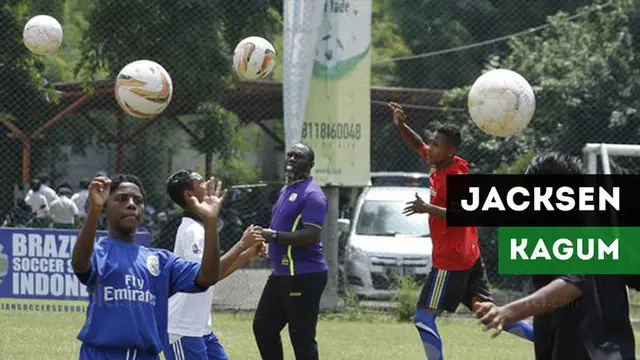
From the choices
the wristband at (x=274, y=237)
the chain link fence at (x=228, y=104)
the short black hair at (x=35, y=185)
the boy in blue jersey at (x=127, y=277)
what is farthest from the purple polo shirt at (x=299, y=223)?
the short black hair at (x=35, y=185)

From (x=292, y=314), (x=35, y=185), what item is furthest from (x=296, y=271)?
(x=35, y=185)

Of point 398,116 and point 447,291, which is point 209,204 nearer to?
point 447,291

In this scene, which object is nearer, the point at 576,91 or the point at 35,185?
the point at 576,91

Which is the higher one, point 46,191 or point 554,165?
point 46,191

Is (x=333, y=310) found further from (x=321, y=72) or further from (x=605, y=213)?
(x=605, y=213)

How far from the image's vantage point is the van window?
18.3m

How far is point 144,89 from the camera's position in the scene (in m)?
11.2

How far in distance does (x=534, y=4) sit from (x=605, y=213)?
25.4 meters

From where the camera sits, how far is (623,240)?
665 centimetres

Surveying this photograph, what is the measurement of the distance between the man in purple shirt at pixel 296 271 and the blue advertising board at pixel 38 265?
5.13 metres

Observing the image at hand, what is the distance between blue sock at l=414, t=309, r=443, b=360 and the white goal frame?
16.7 ft

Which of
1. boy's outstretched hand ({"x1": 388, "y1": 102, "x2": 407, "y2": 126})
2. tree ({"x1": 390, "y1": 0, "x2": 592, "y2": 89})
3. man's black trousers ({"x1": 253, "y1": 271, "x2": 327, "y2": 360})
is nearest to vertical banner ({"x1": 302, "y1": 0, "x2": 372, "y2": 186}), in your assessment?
boy's outstretched hand ({"x1": 388, "y1": 102, "x2": 407, "y2": 126})

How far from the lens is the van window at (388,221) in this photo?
18.3m

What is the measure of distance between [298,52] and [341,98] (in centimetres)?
78
